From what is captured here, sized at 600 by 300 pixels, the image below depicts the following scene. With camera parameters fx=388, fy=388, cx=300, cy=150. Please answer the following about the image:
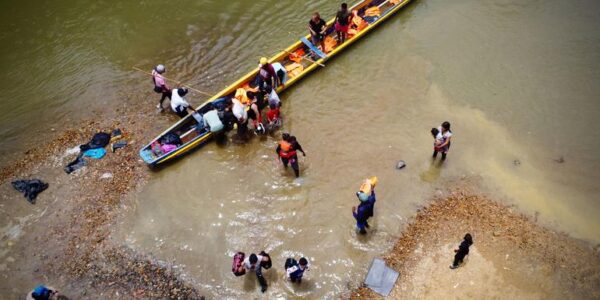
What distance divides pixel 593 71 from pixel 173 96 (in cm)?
1441

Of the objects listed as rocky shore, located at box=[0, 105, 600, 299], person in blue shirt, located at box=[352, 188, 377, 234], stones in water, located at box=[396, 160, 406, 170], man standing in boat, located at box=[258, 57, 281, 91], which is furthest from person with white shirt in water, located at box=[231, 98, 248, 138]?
stones in water, located at box=[396, 160, 406, 170]

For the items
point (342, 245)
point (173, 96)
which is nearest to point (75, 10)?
point (173, 96)

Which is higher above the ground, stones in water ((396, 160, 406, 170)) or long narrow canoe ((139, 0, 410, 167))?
long narrow canoe ((139, 0, 410, 167))

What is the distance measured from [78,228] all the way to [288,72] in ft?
27.8

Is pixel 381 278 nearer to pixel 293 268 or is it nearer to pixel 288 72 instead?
pixel 293 268

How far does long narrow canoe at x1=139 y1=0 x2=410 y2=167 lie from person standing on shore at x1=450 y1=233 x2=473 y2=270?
7.63 m

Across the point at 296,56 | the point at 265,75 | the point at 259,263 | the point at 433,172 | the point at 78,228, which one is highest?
the point at 265,75

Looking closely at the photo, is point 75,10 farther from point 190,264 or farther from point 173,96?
point 190,264

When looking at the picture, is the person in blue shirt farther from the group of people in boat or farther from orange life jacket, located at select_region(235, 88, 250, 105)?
orange life jacket, located at select_region(235, 88, 250, 105)

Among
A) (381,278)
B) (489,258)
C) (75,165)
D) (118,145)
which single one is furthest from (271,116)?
(489,258)

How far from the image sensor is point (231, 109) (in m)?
12.5

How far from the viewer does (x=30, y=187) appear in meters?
11.6

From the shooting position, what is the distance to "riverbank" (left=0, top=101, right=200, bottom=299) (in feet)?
31.8

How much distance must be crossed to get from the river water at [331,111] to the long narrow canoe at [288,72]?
1.37ft
